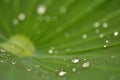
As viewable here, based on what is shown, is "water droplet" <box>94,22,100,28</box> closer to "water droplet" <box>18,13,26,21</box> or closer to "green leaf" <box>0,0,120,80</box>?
"green leaf" <box>0,0,120,80</box>

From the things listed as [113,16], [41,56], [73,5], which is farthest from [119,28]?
[41,56]

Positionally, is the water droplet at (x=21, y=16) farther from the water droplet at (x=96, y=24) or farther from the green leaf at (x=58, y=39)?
the water droplet at (x=96, y=24)

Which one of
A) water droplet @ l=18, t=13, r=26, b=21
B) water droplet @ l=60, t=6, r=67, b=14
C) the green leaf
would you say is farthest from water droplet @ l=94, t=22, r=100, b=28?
water droplet @ l=18, t=13, r=26, b=21

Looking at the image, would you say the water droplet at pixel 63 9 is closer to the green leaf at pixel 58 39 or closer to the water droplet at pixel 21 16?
the green leaf at pixel 58 39

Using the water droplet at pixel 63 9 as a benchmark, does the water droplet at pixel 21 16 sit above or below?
below

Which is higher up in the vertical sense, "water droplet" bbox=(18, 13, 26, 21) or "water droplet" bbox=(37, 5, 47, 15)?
"water droplet" bbox=(37, 5, 47, 15)

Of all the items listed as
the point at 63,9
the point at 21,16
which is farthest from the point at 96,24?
the point at 21,16

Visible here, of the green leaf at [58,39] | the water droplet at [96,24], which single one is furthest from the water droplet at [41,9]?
the water droplet at [96,24]

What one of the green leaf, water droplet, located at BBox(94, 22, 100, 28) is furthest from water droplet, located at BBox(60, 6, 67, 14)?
water droplet, located at BBox(94, 22, 100, 28)

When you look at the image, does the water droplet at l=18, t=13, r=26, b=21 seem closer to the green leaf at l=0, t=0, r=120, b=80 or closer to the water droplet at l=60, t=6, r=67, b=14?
the green leaf at l=0, t=0, r=120, b=80

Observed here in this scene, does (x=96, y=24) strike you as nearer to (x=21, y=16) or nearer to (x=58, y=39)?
(x=58, y=39)
